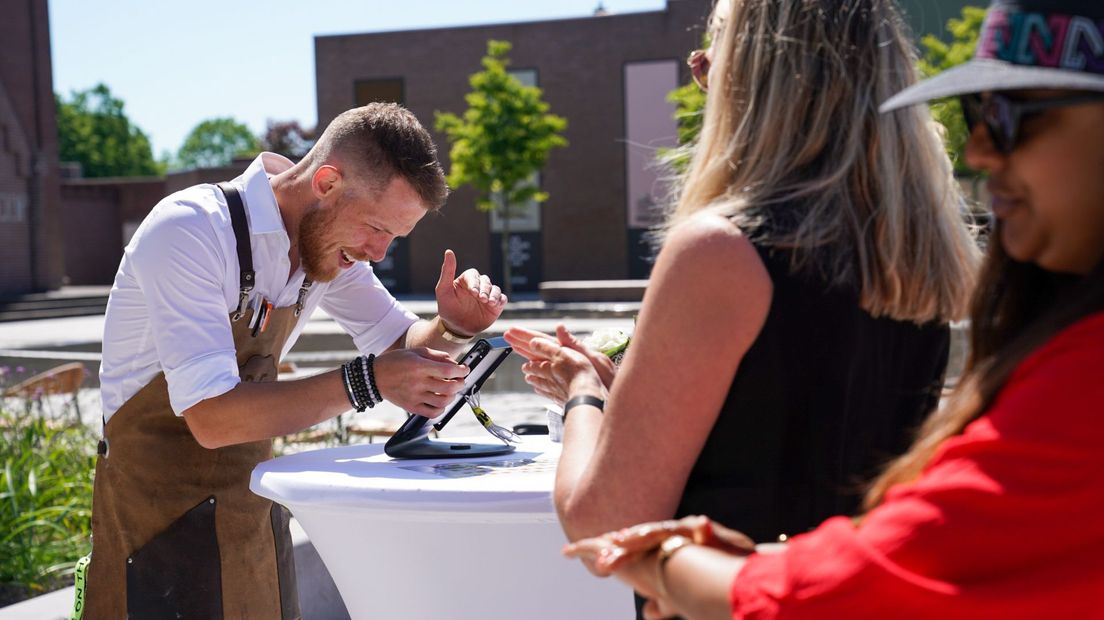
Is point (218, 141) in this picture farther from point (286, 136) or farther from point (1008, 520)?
point (1008, 520)

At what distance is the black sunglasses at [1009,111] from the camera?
96cm

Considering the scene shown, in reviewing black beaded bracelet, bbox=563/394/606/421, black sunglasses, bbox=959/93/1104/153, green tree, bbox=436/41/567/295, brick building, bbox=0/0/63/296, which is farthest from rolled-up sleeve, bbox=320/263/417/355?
brick building, bbox=0/0/63/296

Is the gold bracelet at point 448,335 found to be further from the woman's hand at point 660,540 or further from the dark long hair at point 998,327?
the dark long hair at point 998,327

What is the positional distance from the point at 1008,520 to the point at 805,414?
19.6 inches

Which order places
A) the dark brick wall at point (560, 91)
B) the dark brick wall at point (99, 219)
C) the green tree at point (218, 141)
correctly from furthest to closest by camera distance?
1. the green tree at point (218, 141)
2. the dark brick wall at point (99, 219)
3. the dark brick wall at point (560, 91)

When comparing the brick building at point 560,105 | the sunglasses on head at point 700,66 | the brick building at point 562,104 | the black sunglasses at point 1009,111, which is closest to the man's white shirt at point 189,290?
the sunglasses on head at point 700,66

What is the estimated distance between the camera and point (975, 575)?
3.01ft

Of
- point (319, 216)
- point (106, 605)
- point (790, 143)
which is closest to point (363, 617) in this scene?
point (106, 605)

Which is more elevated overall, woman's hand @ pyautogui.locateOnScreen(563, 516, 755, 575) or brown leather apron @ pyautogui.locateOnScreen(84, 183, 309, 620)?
woman's hand @ pyautogui.locateOnScreen(563, 516, 755, 575)

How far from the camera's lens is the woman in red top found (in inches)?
35.0

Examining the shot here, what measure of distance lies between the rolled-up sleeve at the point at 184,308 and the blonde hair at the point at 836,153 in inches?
48.6

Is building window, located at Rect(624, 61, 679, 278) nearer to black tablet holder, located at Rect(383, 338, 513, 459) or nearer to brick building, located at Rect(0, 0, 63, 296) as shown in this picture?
brick building, located at Rect(0, 0, 63, 296)

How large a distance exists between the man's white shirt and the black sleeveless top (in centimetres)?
130

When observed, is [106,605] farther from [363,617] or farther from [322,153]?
[322,153]
